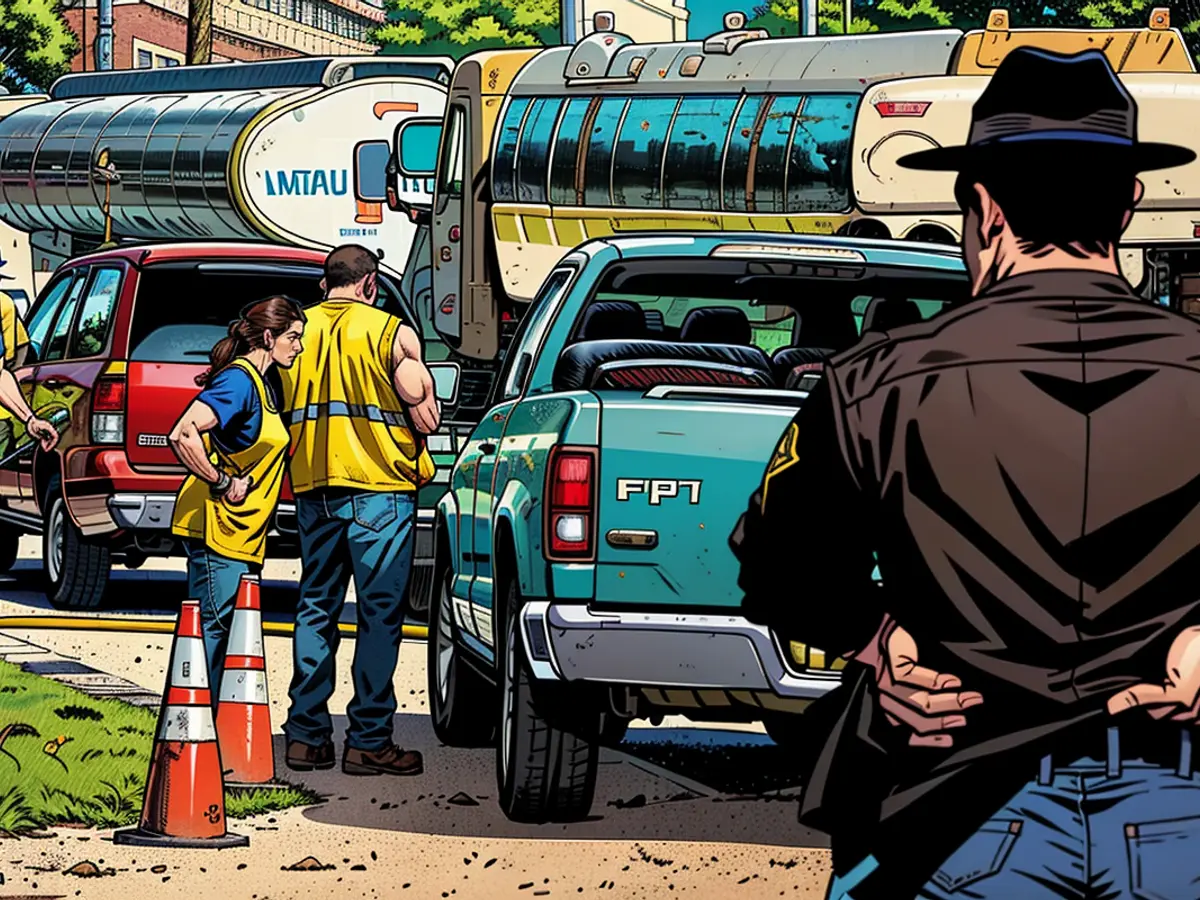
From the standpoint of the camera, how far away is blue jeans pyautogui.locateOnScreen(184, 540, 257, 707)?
889 centimetres

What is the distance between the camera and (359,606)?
Result: 911 cm

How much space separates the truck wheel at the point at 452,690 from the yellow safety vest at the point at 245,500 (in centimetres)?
84

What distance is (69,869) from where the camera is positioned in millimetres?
7203

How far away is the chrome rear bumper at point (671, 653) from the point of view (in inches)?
281

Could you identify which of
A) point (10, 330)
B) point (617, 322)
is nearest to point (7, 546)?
point (10, 330)

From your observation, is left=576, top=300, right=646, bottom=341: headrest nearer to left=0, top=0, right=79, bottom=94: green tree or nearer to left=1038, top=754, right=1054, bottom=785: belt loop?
left=1038, top=754, right=1054, bottom=785: belt loop

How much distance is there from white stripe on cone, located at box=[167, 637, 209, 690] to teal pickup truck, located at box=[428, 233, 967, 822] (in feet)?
3.05

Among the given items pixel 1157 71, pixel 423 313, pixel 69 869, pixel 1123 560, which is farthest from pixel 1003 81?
pixel 423 313

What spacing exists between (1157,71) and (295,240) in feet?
34.3

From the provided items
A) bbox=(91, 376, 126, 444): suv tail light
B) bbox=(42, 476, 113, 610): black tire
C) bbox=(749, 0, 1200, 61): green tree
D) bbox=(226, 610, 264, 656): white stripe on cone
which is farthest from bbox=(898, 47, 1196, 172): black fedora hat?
bbox=(749, 0, 1200, 61): green tree

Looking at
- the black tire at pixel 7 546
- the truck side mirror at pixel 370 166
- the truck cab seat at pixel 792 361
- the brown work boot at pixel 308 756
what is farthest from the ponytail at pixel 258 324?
the truck side mirror at pixel 370 166

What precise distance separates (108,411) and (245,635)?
5075 millimetres

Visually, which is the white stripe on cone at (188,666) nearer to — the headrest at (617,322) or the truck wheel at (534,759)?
the truck wheel at (534,759)

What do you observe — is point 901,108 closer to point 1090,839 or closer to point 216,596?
point 216,596
